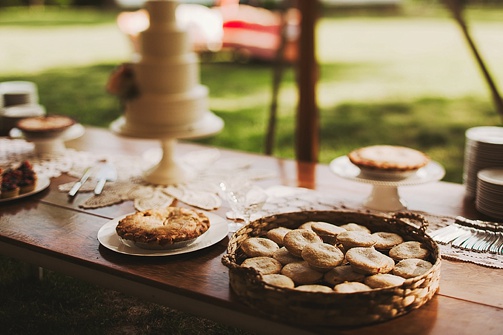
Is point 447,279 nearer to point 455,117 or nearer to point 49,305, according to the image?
point 49,305

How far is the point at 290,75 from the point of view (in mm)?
7691

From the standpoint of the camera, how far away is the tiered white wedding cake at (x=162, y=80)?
86.4 inches

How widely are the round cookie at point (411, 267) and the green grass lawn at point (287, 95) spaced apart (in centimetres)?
113

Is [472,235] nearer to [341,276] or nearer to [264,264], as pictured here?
[341,276]

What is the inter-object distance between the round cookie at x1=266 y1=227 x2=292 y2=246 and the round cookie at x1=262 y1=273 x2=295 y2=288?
206 mm

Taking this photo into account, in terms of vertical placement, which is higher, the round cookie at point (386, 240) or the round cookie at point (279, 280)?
the round cookie at point (386, 240)

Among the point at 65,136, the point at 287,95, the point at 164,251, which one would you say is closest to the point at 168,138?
the point at 65,136

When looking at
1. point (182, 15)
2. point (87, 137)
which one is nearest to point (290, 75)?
point (182, 15)

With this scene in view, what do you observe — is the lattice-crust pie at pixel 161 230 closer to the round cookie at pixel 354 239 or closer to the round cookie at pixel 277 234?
the round cookie at pixel 277 234

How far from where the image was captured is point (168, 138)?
7.21 ft

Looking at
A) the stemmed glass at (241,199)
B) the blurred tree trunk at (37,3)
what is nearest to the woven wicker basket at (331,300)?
the stemmed glass at (241,199)

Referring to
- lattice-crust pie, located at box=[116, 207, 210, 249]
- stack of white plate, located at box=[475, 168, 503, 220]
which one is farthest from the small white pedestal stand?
stack of white plate, located at box=[475, 168, 503, 220]

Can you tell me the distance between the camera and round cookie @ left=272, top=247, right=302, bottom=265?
140cm

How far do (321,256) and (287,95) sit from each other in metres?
5.46
